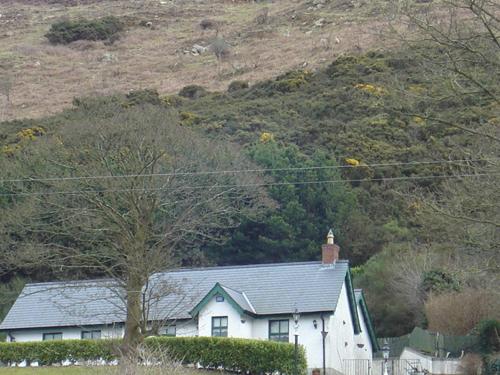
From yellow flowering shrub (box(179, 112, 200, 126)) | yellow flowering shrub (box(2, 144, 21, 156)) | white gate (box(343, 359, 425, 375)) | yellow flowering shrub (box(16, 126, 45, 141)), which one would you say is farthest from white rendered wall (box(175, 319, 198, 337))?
yellow flowering shrub (box(179, 112, 200, 126))

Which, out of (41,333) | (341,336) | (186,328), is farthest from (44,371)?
(341,336)

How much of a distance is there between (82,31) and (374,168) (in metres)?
71.1

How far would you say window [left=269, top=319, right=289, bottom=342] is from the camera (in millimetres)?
40844

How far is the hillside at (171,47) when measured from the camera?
355 feet

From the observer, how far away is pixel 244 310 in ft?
133

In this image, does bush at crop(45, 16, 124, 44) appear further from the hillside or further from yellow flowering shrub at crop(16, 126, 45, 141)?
yellow flowering shrub at crop(16, 126, 45, 141)

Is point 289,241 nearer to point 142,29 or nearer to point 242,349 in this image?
point 242,349

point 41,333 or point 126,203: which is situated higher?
point 126,203

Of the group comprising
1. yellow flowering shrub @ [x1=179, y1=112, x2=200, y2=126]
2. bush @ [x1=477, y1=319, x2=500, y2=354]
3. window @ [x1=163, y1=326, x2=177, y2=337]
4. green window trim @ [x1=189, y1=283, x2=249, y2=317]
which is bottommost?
bush @ [x1=477, y1=319, x2=500, y2=354]

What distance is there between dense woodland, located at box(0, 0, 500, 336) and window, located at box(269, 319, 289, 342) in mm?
6293

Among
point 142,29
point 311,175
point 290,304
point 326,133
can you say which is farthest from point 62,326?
point 142,29

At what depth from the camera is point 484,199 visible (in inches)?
966

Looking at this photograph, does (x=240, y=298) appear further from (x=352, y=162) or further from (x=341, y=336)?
(x=352, y=162)

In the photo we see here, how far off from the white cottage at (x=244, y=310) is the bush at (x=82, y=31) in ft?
291
